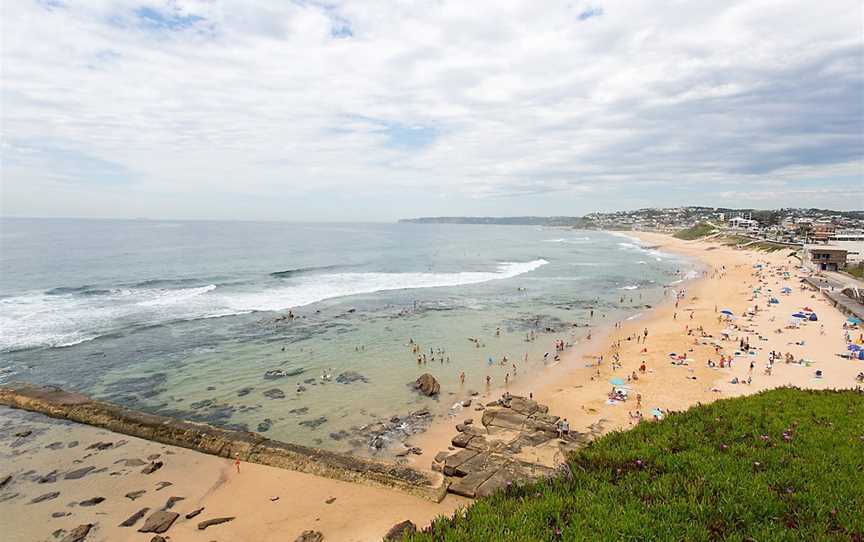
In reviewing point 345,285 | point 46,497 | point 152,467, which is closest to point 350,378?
point 152,467

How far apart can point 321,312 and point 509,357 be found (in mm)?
18434

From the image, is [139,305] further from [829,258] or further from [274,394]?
[829,258]

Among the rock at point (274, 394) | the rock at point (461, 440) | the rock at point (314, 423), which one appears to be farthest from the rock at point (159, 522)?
the rock at point (461, 440)

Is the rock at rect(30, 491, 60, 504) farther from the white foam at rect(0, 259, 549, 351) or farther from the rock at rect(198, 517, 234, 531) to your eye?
the white foam at rect(0, 259, 549, 351)

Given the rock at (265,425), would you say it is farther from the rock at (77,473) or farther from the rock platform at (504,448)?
the rock platform at (504,448)

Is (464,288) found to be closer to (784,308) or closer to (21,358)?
(784,308)

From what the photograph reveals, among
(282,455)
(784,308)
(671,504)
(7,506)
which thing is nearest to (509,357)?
(282,455)

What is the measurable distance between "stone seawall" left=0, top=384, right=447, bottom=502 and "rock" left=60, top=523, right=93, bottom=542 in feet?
14.0

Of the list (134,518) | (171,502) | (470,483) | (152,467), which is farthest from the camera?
(152,467)

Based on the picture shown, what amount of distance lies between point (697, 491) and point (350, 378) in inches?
761

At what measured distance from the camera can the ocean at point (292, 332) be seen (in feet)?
71.2

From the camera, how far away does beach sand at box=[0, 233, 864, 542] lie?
12867mm

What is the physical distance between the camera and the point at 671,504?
7559 mm

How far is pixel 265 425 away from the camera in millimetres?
19500
